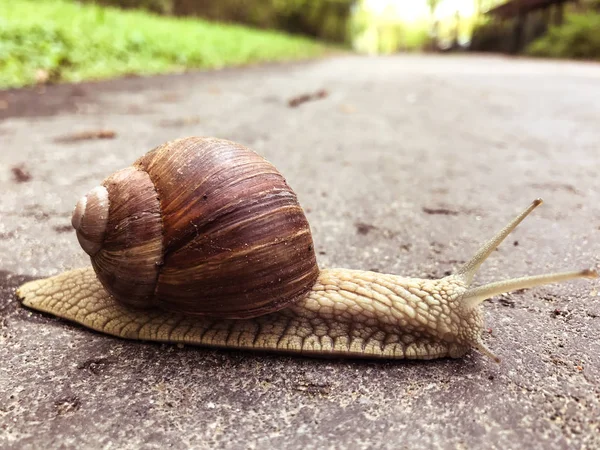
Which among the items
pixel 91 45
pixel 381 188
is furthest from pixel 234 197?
pixel 91 45

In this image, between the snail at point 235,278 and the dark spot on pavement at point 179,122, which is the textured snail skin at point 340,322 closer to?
the snail at point 235,278

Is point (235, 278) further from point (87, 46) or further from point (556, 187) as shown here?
point (87, 46)

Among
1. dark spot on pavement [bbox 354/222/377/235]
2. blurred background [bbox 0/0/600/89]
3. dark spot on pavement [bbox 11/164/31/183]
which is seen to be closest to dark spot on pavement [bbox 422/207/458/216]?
dark spot on pavement [bbox 354/222/377/235]

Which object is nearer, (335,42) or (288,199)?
(288,199)

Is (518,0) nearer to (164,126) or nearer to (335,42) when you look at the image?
(335,42)

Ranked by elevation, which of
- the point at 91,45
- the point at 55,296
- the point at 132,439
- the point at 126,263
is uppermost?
the point at 91,45
